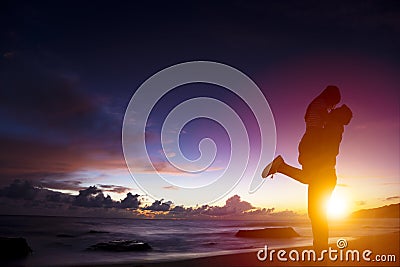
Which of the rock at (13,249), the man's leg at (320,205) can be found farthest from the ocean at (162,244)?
the man's leg at (320,205)

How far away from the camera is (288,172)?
6.50 m

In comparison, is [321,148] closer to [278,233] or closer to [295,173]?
[295,173]

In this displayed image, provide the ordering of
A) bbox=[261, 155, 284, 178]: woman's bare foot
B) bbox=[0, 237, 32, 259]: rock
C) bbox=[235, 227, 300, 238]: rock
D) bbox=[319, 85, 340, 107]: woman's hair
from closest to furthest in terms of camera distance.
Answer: bbox=[319, 85, 340, 107]: woman's hair, bbox=[261, 155, 284, 178]: woman's bare foot, bbox=[0, 237, 32, 259]: rock, bbox=[235, 227, 300, 238]: rock

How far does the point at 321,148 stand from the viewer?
239 inches

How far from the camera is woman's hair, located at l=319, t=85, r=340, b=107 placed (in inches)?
239

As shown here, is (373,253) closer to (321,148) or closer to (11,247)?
(321,148)

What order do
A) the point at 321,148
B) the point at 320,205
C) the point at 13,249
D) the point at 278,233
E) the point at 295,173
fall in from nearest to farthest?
the point at 321,148 → the point at 320,205 → the point at 295,173 → the point at 13,249 → the point at 278,233

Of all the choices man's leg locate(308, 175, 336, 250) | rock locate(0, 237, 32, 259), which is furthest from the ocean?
man's leg locate(308, 175, 336, 250)

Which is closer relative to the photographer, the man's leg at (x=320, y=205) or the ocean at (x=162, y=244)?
the man's leg at (x=320, y=205)

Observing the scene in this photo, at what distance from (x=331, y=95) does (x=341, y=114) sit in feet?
1.17

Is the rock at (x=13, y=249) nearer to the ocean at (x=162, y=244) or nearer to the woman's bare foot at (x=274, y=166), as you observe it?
the ocean at (x=162, y=244)

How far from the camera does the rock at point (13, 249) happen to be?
14391mm

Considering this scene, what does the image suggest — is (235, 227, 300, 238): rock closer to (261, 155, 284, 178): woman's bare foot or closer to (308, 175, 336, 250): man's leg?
(308, 175, 336, 250): man's leg

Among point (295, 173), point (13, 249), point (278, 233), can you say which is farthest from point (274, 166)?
point (278, 233)
